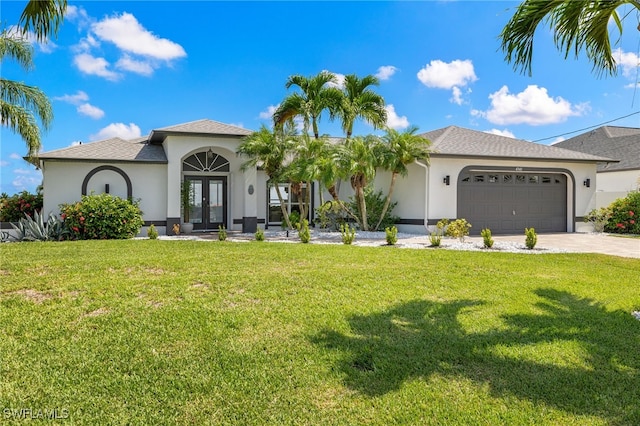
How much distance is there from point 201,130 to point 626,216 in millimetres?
20025

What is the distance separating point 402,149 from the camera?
15.5 metres

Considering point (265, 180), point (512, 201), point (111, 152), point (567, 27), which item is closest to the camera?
point (567, 27)

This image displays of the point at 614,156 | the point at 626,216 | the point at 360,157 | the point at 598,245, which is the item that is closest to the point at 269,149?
the point at 360,157

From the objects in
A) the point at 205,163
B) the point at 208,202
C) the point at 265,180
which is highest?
the point at 205,163

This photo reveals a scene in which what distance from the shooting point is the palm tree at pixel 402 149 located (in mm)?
15516

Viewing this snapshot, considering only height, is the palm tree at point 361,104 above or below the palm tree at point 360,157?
above

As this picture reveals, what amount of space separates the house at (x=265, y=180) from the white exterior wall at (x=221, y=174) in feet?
0.13

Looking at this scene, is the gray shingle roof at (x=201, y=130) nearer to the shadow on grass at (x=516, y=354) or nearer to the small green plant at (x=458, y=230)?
the small green plant at (x=458, y=230)

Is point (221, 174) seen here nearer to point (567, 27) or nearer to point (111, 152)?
point (111, 152)

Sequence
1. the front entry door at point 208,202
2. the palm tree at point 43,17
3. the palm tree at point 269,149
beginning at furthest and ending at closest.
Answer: the front entry door at point 208,202
the palm tree at point 269,149
the palm tree at point 43,17

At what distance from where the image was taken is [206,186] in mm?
18578

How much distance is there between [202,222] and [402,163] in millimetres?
9642

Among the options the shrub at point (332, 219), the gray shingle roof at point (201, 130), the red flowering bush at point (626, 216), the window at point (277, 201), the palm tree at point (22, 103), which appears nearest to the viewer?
the palm tree at point (22, 103)

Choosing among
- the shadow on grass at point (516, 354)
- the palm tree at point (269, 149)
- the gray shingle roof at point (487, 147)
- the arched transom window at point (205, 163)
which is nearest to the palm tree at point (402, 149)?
the gray shingle roof at point (487, 147)
